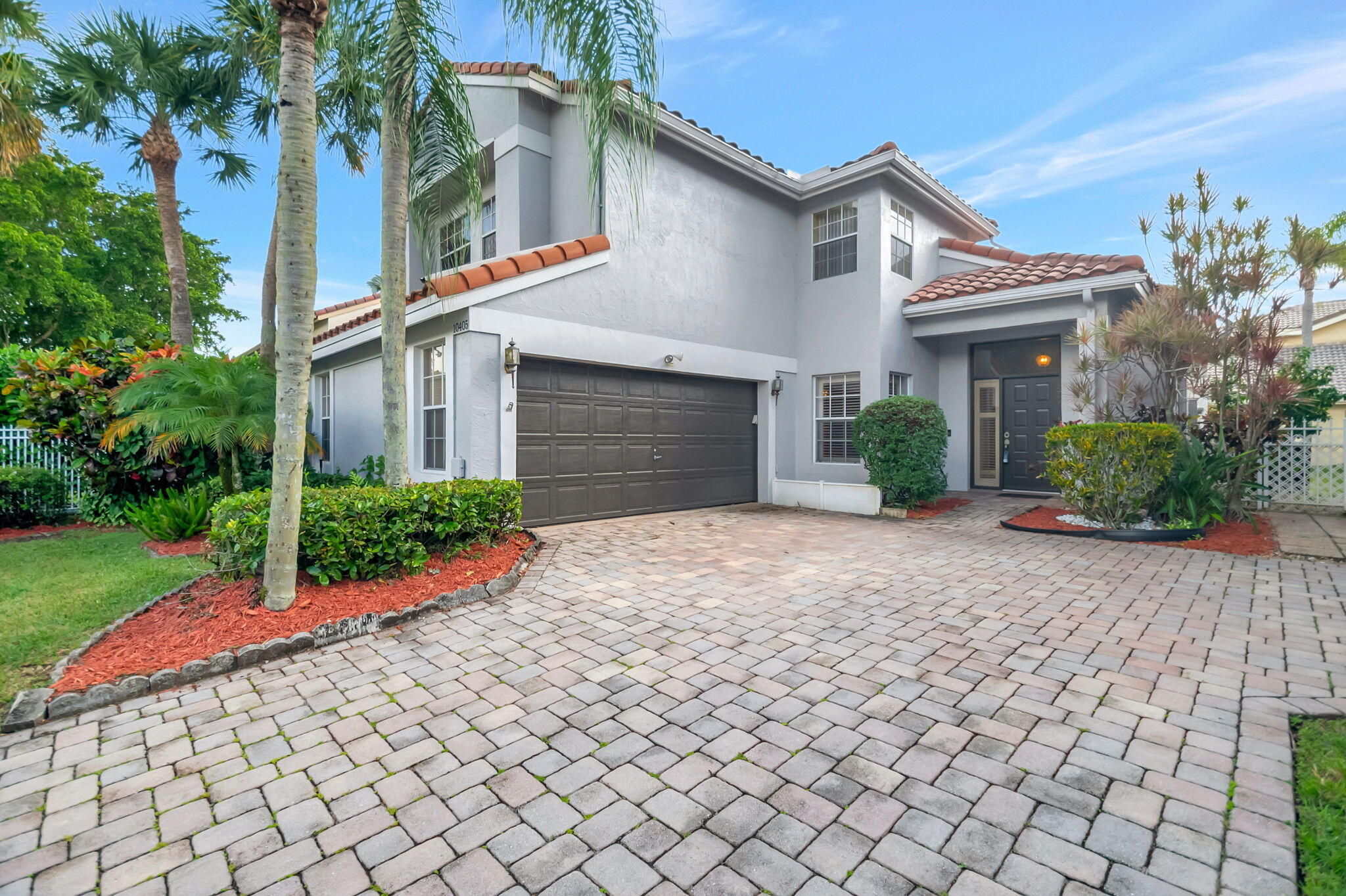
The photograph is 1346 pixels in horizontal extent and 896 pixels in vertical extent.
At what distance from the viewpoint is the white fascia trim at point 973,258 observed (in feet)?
39.6

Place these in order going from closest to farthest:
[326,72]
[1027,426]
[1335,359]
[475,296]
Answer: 1. [326,72]
2. [475,296]
3. [1027,426]
4. [1335,359]

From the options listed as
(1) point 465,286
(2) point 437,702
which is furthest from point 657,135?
(2) point 437,702

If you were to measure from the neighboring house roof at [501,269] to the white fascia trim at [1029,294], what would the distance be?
5956mm

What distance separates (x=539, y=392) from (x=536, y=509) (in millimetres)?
1565

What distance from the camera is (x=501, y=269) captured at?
24.2ft

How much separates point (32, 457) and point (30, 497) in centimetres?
138

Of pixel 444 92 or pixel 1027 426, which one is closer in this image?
pixel 444 92

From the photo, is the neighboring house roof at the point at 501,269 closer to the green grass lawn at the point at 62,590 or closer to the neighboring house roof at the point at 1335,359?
the green grass lawn at the point at 62,590

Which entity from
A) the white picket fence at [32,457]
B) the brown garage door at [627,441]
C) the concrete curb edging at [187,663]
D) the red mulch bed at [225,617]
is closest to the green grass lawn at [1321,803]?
the concrete curb edging at [187,663]

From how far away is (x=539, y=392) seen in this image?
8.02 m

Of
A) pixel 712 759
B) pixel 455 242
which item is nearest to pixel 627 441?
pixel 455 242

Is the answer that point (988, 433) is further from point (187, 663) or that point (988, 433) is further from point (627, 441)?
point (187, 663)

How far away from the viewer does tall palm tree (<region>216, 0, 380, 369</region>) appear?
4.81 metres

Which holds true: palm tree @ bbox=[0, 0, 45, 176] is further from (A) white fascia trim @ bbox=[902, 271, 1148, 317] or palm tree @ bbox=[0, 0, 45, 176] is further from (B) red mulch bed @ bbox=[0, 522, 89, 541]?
(A) white fascia trim @ bbox=[902, 271, 1148, 317]
